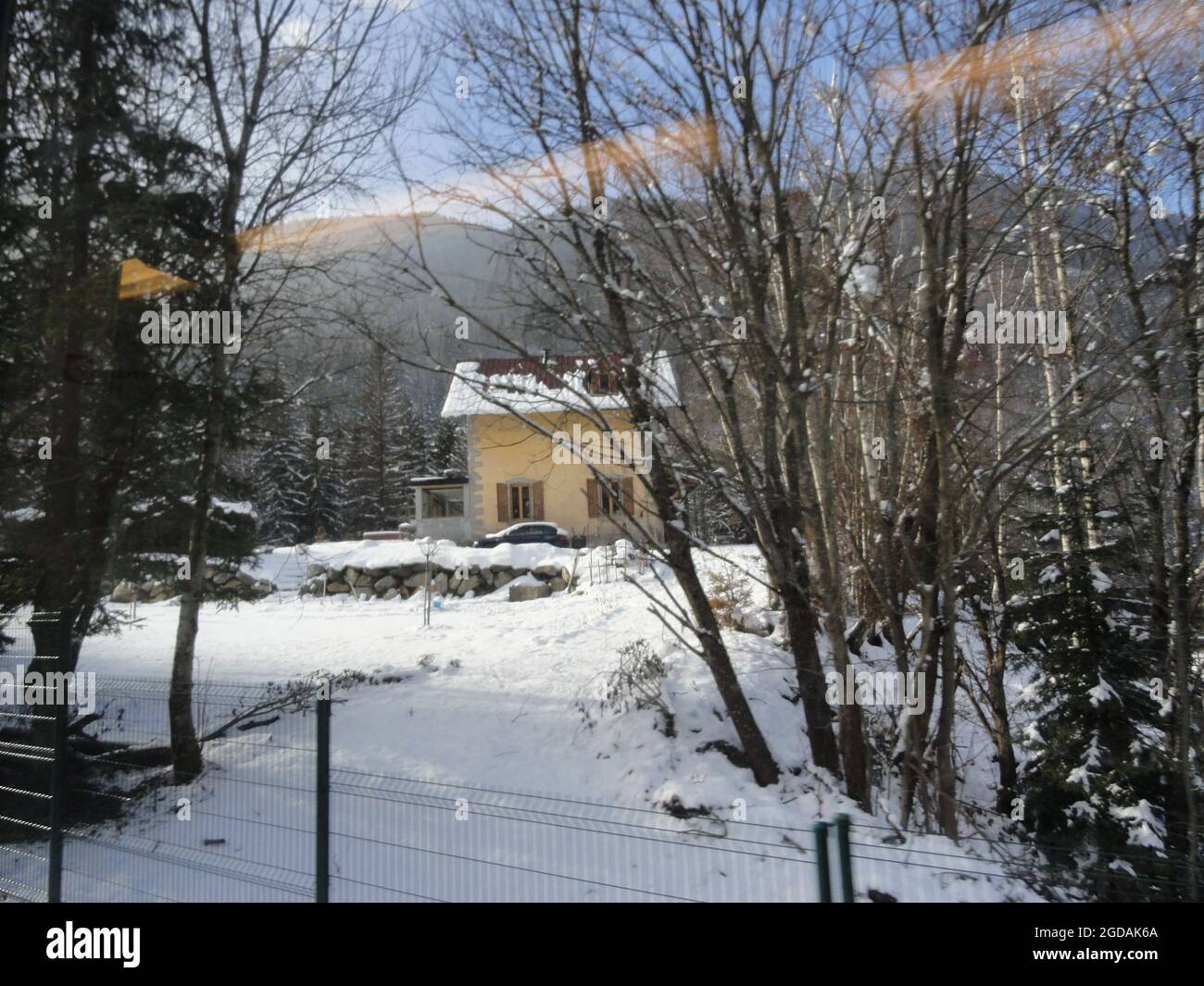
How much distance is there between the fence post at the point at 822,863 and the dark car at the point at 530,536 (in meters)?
20.9

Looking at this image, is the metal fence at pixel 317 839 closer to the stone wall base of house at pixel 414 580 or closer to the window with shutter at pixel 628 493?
the window with shutter at pixel 628 493

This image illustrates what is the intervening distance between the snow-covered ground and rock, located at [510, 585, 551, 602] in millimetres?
4904

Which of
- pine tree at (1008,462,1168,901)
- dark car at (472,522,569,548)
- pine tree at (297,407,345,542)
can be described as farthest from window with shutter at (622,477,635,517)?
pine tree at (297,407,345,542)

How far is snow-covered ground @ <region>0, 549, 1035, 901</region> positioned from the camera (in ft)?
14.7

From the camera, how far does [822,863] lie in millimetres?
3307

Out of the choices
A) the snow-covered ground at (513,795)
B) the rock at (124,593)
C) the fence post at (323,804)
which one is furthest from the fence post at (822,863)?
the rock at (124,593)

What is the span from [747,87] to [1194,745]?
21.4 ft

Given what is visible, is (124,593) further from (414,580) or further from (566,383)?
(566,383)

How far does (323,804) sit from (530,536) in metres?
20.0

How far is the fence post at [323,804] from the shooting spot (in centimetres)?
426

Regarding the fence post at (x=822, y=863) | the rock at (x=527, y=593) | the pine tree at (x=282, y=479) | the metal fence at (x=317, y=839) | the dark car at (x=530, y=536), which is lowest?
the metal fence at (x=317, y=839)
